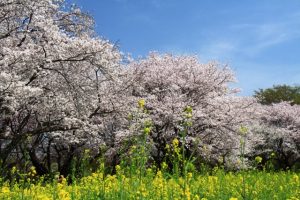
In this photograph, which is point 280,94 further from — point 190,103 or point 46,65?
point 46,65

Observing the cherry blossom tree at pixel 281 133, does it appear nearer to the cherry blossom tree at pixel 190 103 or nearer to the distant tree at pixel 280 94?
the distant tree at pixel 280 94

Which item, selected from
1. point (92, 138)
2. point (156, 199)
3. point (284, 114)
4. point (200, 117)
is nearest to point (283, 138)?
point (284, 114)

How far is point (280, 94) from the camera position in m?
53.1

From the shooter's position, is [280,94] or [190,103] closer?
[190,103]

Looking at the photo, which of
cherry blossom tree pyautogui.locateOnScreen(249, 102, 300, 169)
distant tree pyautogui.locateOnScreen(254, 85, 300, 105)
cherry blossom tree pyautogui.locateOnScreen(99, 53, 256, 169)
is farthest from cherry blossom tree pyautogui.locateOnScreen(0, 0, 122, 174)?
distant tree pyautogui.locateOnScreen(254, 85, 300, 105)

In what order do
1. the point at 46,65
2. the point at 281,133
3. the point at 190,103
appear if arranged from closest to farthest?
the point at 46,65
the point at 190,103
the point at 281,133

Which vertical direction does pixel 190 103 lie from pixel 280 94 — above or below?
below

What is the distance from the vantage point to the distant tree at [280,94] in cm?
5256

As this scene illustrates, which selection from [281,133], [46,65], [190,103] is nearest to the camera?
[46,65]

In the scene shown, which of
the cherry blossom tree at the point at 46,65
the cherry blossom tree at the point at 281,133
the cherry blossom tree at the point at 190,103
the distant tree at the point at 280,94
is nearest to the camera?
the cherry blossom tree at the point at 46,65

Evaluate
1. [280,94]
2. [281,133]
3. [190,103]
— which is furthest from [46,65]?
[280,94]

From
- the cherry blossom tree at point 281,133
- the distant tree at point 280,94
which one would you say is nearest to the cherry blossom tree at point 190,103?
the cherry blossom tree at point 281,133

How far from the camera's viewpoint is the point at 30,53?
53.2 ft

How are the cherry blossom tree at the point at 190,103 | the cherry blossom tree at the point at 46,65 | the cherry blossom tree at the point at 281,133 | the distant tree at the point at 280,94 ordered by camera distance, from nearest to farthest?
the cherry blossom tree at the point at 46,65, the cherry blossom tree at the point at 190,103, the cherry blossom tree at the point at 281,133, the distant tree at the point at 280,94
